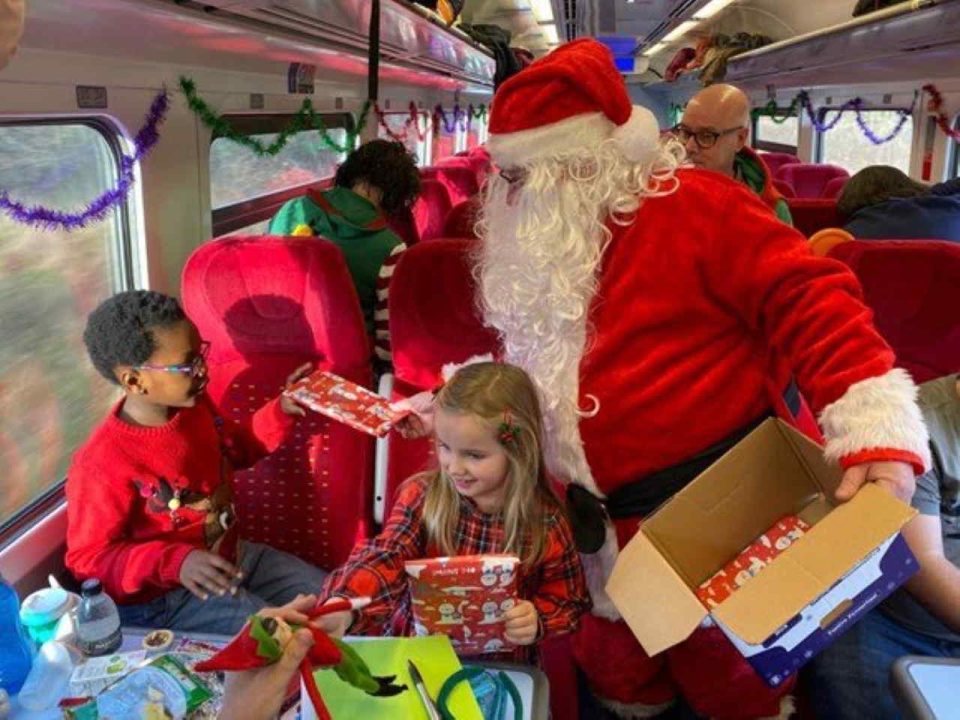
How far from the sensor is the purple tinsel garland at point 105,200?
2104 millimetres

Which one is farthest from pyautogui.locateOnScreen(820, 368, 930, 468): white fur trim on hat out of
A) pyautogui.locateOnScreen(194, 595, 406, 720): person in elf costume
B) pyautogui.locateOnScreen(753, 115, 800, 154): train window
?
pyautogui.locateOnScreen(753, 115, 800, 154): train window

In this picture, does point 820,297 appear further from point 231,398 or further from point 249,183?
point 249,183

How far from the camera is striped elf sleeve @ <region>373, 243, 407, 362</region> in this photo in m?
2.87

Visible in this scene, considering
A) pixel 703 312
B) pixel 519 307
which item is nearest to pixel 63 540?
pixel 519 307

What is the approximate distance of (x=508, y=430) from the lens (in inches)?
64.2

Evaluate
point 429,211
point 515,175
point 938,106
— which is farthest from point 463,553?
point 938,106

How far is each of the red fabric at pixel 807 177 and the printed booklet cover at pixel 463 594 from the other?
650cm

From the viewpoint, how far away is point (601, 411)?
5.69ft

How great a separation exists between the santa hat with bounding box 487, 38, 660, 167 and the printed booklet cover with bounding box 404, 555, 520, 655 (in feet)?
2.73

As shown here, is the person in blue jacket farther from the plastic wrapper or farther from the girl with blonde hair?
the plastic wrapper

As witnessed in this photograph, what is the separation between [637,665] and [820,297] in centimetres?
100

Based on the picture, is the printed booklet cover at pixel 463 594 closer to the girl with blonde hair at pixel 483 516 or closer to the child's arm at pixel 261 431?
the girl with blonde hair at pixel 483 516

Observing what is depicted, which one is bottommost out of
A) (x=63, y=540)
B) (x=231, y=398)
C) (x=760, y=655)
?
(x=63, y=540)

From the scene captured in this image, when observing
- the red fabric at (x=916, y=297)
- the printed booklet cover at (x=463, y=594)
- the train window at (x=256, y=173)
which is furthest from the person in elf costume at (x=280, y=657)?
the train window at (x=256, y=173)
